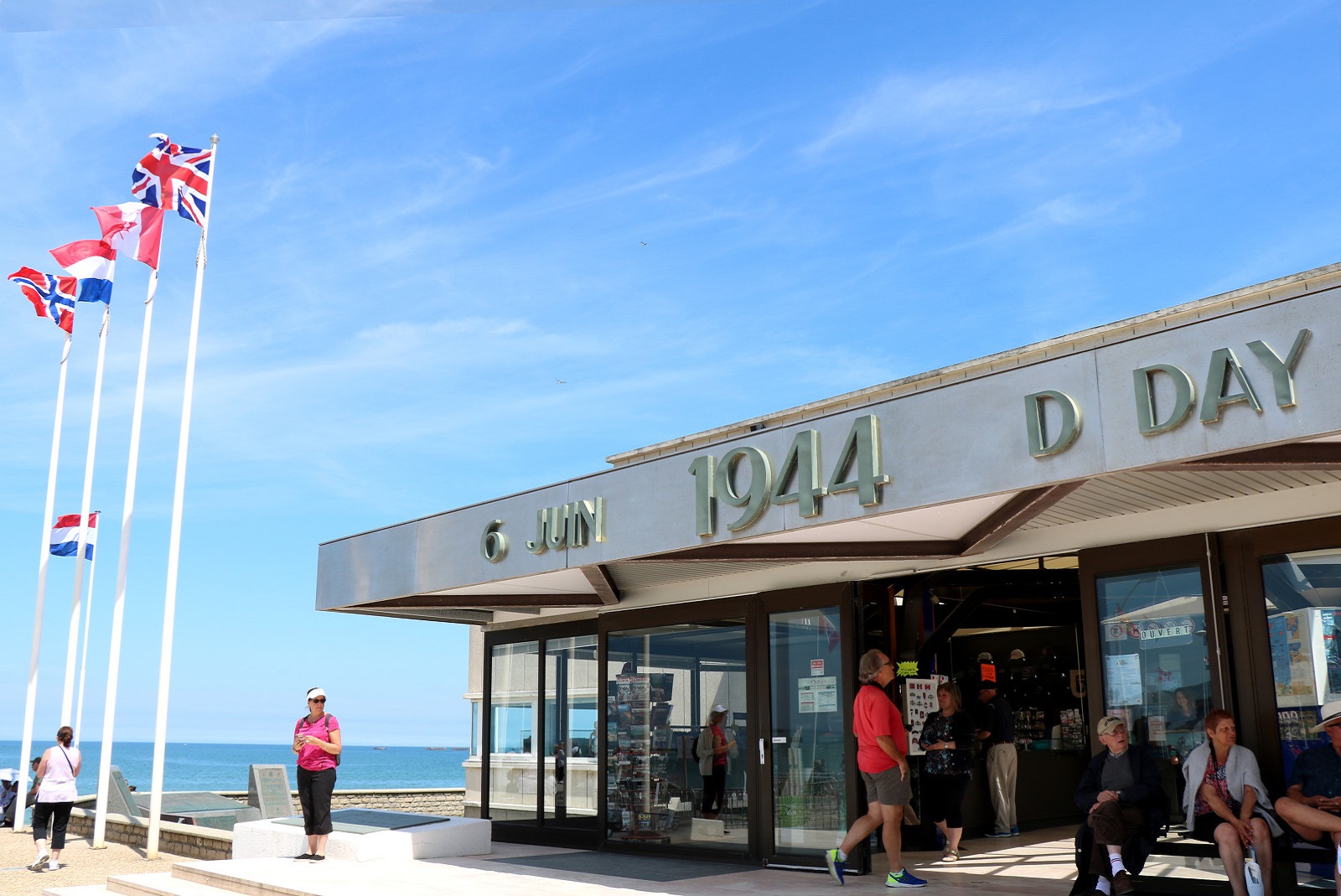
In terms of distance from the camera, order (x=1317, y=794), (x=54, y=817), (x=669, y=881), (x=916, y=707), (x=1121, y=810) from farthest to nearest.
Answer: (x=54, y=817)
(x=916, y=707)
(x=669, y=881)
(x=1121, y=810)
(x=1317, y=794)

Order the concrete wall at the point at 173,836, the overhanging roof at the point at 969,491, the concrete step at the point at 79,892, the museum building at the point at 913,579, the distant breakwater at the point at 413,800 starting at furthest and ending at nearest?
1. the distant breakwater at the point at 413,800
2. the concrete wall at the point at 173,836
3. the concrete step at the point at 79,892
4. the museum building at the point at 913,579
5. the overhanging roof at the point at 969,491

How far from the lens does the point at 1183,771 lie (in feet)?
22.6

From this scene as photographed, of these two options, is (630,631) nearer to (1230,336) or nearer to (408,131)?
(1230,336)

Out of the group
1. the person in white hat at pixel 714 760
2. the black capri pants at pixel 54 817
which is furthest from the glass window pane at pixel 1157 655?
the black capri pants at pixel 54 817

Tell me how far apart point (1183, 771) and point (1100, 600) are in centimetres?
118

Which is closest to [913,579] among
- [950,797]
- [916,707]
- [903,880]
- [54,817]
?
[916,707]

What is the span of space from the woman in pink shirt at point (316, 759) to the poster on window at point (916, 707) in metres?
4.76

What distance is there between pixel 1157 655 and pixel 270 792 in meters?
11.6

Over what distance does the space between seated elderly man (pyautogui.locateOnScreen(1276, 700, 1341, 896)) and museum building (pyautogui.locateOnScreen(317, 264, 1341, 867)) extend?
0.89 ft

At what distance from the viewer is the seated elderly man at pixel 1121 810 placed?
262 inches

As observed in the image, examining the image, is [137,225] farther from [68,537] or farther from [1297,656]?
[1297,656]

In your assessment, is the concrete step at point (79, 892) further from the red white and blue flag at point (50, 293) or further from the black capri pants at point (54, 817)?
the red white and blue flag at point (50, 293)

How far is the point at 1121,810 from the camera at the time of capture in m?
6.72

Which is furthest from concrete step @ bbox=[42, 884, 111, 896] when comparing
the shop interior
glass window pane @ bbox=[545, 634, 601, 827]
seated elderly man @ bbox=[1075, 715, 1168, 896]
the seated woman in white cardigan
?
the seated woman in white cardigan
